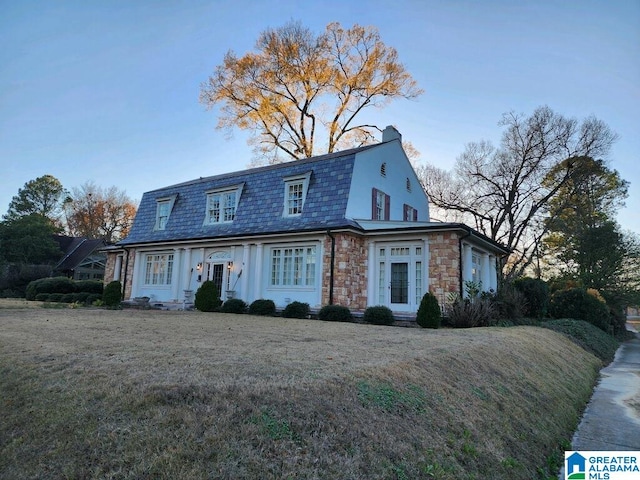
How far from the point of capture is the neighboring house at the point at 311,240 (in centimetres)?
1378

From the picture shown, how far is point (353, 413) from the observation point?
3266 millimetres

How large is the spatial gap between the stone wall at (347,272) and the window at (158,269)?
879 cm

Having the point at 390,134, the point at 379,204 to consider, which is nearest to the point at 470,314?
the point at 379,204

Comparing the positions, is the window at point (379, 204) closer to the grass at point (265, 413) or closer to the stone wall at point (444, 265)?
the stone wall at point (444, 265)

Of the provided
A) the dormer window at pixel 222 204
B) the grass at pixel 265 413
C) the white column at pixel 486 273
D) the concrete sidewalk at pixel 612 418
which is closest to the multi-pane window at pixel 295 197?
the dormer window at pixel 222 204

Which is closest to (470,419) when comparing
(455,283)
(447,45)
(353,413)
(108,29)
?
(353,413)

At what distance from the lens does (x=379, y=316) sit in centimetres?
1233

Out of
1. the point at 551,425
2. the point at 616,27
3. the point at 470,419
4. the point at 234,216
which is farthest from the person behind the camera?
the point at 234,216

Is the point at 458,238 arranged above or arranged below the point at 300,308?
above

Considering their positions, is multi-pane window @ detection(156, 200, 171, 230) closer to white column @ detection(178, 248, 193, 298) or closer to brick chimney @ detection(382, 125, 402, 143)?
white column @ detection(178, 248, 193, 298)

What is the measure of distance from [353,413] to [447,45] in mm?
12999

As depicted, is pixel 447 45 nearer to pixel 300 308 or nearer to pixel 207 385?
pixel 300 308

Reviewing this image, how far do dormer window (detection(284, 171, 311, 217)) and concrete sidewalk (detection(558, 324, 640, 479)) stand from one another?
11044mm

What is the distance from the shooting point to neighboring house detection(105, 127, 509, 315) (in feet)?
45.2
